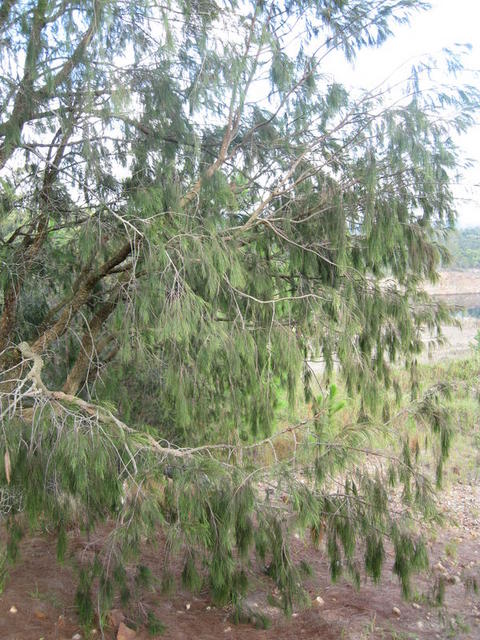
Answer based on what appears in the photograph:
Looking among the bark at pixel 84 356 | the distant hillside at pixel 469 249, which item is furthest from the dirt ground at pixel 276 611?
→ the distant hillside at pixel 469 249

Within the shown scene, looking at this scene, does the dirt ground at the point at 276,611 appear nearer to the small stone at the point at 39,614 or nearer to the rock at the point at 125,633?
the small stone at the point at 39,614

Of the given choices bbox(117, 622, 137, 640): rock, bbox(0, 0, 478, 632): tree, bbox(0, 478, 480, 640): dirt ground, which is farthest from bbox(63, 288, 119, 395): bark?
bbox(117, 622, 137, 640): rock

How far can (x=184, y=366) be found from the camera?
342cm

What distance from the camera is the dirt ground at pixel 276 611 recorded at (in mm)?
4039

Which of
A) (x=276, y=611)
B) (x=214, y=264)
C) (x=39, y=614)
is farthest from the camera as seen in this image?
(x=276, y=611)

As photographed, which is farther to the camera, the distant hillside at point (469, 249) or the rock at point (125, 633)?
the distant hillside at point (469, 249)

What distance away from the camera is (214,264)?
352cm

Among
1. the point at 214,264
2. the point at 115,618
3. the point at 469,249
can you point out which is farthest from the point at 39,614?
the point at 469,249

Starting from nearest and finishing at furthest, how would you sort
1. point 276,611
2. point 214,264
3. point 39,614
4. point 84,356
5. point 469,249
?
point 214,264
point 39,614
point 276,611
point 84,356
point 469,249

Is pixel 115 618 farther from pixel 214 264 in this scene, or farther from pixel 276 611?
pixel 214 264

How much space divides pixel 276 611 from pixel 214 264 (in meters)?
2.66

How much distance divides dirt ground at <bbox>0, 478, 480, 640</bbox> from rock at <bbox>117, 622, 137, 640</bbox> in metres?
0.10

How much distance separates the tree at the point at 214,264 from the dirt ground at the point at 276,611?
1.89ft

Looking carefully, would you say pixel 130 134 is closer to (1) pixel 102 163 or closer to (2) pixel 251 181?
(1) pixel 102 163
